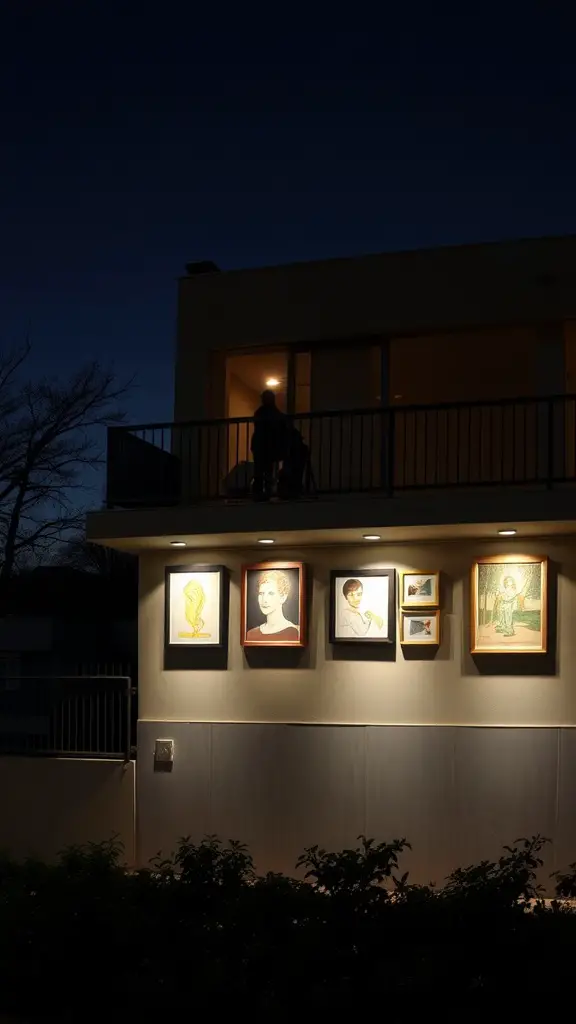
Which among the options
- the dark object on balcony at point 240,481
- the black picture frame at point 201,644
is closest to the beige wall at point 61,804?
the black picture frame at point 201,644

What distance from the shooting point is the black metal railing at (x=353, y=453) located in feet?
47.7

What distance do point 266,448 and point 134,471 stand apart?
1803 millimetres

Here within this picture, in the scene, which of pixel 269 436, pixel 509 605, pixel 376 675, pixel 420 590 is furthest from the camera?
pixel 269 436

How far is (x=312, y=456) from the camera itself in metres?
15.6

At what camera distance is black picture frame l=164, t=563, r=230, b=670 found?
48.2 ft

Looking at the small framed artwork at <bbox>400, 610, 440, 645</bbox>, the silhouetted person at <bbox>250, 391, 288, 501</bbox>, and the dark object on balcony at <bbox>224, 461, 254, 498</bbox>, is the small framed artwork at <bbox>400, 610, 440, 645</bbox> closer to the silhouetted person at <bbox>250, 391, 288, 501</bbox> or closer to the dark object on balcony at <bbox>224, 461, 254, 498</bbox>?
the silhouetted person at <bbox>250, 391, 288, 501</bbox>

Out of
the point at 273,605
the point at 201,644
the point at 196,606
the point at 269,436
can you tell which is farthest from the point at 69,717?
the point at 269,436

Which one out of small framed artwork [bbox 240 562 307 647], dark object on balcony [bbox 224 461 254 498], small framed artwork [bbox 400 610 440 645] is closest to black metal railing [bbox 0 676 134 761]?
small framed artwork [bbox 240 562 307 647]

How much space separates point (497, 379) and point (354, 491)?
10.3ft

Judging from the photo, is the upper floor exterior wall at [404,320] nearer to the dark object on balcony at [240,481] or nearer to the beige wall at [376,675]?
the dark object on balcony at [240,481]

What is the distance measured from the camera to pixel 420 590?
542 inches

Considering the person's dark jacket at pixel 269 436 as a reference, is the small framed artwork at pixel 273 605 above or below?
below

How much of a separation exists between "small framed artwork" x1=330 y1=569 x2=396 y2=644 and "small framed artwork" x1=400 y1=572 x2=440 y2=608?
0.47 ft

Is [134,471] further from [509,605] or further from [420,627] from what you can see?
[509,605]
